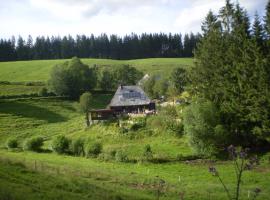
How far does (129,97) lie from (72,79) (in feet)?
97.0

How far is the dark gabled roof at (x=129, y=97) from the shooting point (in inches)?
2739

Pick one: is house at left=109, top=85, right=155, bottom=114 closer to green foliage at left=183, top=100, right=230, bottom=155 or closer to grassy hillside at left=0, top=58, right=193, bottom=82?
green foliage at left=183, top=100, right=230, bottom=155

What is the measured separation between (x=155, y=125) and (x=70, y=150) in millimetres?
11768

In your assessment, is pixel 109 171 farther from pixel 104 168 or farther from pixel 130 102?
pixel 130 102

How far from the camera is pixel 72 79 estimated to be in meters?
96.0

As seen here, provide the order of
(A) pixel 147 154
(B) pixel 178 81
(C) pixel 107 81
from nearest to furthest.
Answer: (A) pixel 147 154 < (B) pixel 178 81 < (C) pixel 107 81

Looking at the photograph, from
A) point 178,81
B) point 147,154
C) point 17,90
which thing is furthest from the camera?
point 17,90

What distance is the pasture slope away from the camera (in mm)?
23188

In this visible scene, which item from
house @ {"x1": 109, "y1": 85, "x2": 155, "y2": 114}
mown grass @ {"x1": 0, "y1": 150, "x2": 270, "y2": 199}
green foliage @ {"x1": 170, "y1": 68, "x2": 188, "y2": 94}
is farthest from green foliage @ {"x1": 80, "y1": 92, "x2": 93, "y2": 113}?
mown grass @ {"x1": 0, "y1": 150, "x2": 270, "y2": 199}

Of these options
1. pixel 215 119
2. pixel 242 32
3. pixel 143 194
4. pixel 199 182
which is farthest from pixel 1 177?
pixel 242 32

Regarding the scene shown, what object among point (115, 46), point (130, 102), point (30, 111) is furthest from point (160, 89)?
point (115, 46)

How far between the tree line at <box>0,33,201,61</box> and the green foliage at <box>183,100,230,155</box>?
428ft

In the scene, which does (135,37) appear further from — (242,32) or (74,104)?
(242,32)

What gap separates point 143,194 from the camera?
26.0 metres
